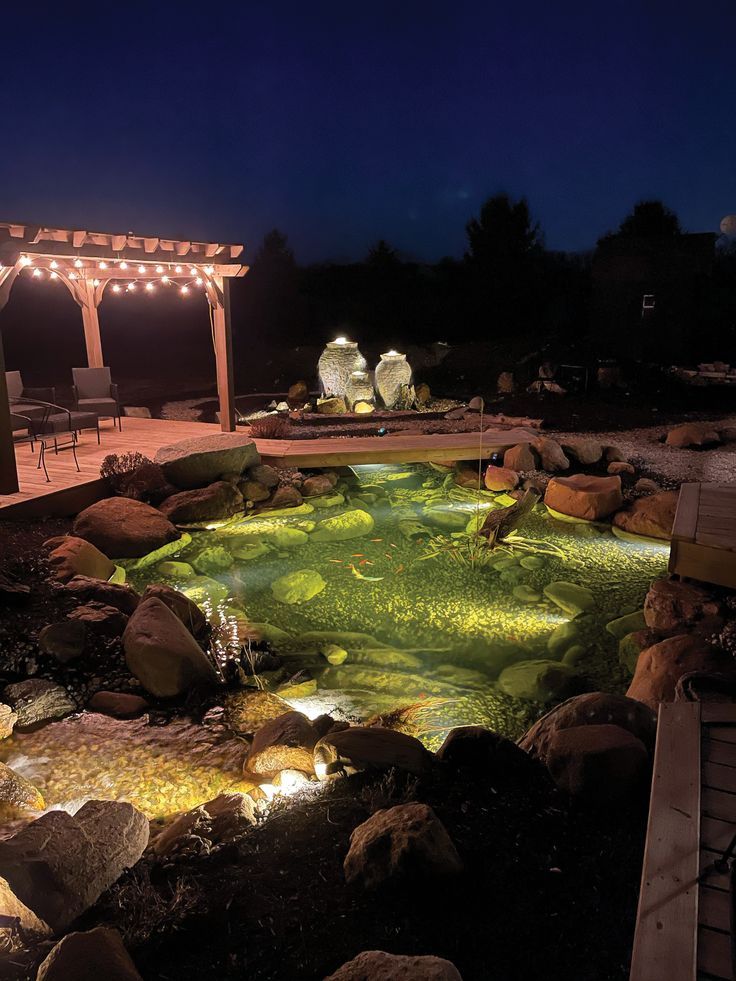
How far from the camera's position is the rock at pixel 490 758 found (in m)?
2.82

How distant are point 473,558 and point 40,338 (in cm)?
2079

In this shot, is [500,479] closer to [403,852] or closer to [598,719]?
[598,719]

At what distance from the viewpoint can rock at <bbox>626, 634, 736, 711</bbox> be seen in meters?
3.81

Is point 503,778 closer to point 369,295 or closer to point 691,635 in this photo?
point 691,635

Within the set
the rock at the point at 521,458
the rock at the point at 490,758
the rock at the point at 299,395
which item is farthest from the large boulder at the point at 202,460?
the rock at the point at 490,758

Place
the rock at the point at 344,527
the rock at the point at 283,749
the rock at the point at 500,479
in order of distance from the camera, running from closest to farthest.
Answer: the rock at the point at 283,749
the rock at the point at 344,527
the rock at the point at 500,479

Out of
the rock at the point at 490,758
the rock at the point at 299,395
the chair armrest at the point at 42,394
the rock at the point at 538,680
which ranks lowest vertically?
the rock at the point at 538,680

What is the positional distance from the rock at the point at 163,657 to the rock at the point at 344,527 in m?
2.77

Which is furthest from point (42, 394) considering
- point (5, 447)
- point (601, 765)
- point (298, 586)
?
point (601, 765)

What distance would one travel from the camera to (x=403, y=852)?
2.15 metres

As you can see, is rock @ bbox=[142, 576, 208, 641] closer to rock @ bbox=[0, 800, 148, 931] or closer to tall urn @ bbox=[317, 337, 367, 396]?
rock @ bbox=[0, 800, 148, 931]

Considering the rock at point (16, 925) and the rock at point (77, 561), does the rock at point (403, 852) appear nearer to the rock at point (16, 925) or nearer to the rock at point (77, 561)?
the rock at point (16, 925)

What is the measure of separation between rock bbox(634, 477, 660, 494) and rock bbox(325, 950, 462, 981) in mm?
6285

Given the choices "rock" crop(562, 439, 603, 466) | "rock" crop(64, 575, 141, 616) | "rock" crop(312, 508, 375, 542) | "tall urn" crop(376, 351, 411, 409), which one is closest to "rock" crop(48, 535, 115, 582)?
"rock" crop(64, 575, 141, 616)
